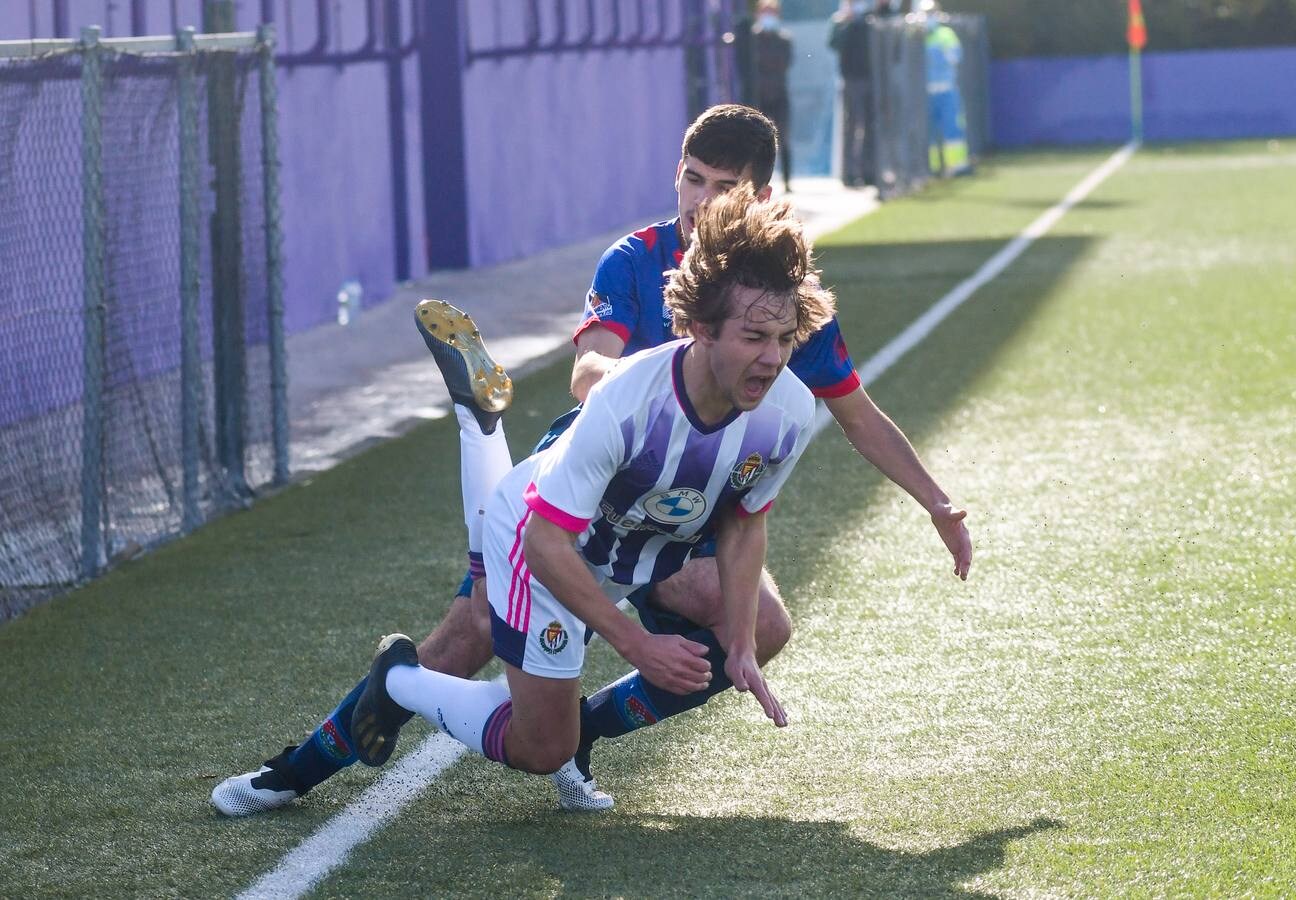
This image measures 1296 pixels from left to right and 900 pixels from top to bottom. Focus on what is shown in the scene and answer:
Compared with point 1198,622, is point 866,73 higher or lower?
higher

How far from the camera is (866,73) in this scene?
23.6 m

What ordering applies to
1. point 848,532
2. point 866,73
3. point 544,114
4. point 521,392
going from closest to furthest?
Answer: point 848,532, point 521,392, point 544,114, point 866,73

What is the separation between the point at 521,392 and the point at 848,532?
3.84 metres

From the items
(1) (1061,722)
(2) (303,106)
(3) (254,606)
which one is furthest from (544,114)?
(1) (1061,722)

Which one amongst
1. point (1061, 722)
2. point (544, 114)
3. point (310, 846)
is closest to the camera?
point (310, 846)

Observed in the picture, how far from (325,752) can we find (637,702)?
690 mm

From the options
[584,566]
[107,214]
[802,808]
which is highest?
[107,214]

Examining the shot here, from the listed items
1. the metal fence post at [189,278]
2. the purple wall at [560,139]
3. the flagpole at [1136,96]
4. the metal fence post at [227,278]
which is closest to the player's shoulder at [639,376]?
the metal fence post at [189,278]

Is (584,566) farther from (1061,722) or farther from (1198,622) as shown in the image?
(1198,622)

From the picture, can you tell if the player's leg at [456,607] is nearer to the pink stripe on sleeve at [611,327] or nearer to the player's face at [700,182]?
the pink stripe on sleeve at [611,327]

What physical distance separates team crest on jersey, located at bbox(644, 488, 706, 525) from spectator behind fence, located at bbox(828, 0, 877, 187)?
19610 millimetres

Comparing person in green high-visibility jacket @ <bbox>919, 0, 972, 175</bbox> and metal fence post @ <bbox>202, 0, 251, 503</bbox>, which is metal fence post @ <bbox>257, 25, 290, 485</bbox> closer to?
metal fence post @ <bbox>202, 0, 251, 503</bbox>

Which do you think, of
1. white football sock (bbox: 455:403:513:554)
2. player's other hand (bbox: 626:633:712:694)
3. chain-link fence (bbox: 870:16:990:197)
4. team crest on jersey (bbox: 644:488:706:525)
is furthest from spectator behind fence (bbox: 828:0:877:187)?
player's other hand (bbox: 626:633:712:694)

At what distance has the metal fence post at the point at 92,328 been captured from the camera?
6938 millimetres
